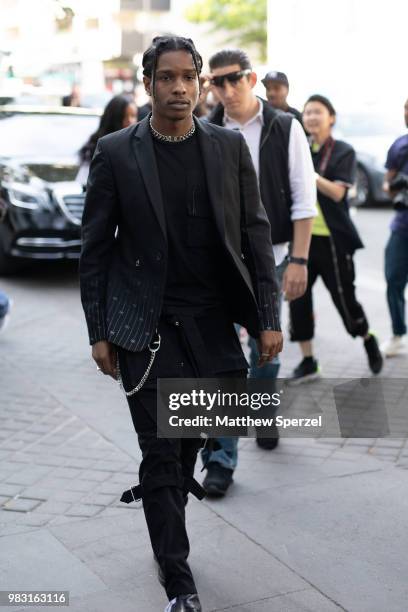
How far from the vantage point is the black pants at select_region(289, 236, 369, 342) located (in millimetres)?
6516

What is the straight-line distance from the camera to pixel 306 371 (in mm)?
6652

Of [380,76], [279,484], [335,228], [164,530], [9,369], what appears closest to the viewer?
[164,530]

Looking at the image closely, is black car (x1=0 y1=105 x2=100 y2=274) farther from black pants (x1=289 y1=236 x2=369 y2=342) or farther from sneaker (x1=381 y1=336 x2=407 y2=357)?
black pants (x1=289 y1=236 x2=369 y2=342)

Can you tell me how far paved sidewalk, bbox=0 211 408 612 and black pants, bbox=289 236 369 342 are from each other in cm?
112

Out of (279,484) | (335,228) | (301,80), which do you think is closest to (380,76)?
(301,80)

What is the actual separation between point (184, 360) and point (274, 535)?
108cm

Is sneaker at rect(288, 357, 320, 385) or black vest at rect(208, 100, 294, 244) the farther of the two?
sneaker at rect(288, 357, 320, 385)

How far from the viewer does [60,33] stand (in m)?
59.9

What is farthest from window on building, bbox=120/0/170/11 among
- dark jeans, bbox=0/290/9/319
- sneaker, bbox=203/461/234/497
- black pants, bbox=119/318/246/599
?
black pants, bbox=119/318/246/599

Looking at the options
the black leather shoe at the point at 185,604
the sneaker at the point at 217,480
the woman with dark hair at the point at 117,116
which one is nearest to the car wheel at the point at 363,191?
the woman with dark hair at the point at 117,116

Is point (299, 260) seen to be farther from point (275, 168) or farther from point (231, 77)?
point (231, 77)

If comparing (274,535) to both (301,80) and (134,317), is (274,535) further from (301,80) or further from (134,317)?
(301,80)

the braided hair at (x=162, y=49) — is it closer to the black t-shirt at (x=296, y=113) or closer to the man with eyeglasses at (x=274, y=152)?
the man with eyeglasses at (x=274, y=152)

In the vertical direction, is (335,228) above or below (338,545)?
above
